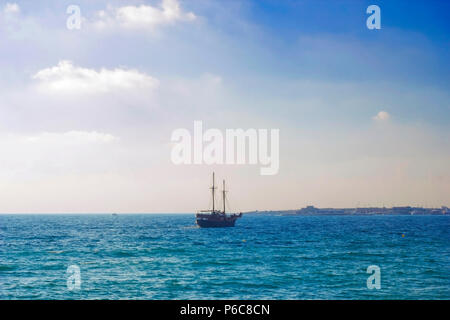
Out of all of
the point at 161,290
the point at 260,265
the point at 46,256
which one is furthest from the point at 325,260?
the point at 46,256

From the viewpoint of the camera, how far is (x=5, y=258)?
40.4 meters

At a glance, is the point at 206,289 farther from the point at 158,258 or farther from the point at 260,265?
the point at 158,258
